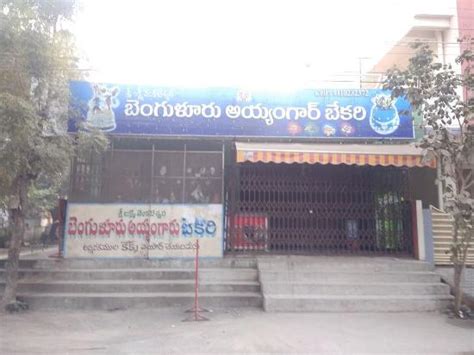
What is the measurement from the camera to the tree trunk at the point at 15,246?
7.87 m

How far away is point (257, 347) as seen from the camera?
5965 millimetres

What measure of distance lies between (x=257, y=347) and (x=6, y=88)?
18.7ft

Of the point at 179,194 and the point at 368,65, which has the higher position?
the point at 368,65

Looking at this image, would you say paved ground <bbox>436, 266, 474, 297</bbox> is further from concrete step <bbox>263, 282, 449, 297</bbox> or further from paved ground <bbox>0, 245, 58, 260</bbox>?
paved ground <bbox>0, 245, 58, 260</bbox>

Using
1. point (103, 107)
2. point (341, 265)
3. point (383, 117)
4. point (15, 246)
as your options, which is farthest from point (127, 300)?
point (383, 117)

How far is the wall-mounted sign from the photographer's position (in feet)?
32.4

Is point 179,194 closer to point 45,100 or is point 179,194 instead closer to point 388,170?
point 45,100

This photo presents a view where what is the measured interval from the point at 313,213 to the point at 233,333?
4.79 metres

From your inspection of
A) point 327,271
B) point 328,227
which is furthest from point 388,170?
point 327,271

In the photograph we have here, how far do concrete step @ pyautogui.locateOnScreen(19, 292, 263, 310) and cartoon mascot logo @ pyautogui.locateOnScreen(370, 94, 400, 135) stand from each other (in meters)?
5.11

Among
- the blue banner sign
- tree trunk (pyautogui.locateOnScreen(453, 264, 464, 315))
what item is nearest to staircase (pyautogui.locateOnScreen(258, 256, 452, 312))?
tree trunk (pyautogui.locateOnScreen(453, 264, 464, 315))

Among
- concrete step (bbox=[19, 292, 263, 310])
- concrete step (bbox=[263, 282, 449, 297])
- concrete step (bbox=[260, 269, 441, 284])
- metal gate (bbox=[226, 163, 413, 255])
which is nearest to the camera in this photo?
concrete step (bbox=[19, 292, 263, 310])

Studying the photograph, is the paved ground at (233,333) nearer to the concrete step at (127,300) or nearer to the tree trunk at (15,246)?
the concrete step at (127,300)

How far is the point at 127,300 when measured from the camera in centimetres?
816
